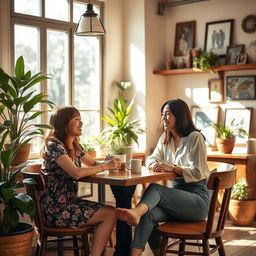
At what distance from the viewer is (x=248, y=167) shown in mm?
5715

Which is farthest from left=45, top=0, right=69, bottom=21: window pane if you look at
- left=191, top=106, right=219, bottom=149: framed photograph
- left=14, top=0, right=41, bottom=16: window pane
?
left=191, top=106, right=219, bottom=149: framed photograph

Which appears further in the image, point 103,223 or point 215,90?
point 215,90

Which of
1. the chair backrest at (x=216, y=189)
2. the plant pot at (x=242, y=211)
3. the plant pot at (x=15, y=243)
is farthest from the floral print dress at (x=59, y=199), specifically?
the plant pot at (x=242, y=211)

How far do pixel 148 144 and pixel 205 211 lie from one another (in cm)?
294

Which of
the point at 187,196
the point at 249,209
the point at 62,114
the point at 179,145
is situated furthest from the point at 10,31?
the point at 249,209

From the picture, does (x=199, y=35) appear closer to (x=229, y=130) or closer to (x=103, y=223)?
(x=229, y=130)

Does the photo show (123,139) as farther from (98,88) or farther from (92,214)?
(92,214)

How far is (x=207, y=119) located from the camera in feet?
21.2

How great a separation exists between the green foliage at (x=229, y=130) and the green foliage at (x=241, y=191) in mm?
613

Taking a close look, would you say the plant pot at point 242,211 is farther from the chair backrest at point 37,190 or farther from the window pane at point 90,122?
the chair backrest at point 37,190

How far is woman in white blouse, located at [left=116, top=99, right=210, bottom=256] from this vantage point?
3.23 m

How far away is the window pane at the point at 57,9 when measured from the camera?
5609 mm

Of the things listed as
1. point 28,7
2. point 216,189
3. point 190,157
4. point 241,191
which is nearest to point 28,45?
point 28,7

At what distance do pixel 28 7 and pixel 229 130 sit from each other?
2625 mm
